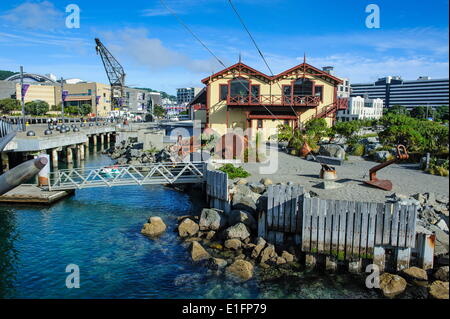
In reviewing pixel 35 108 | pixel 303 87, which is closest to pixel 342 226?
pixel 303 87

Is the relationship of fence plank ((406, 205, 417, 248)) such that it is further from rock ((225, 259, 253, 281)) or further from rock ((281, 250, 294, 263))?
rock ((225, 259, 253, 281))

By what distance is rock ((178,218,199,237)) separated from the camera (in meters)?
18.8

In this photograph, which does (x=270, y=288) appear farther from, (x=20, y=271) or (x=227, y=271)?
(x=20, y=271)

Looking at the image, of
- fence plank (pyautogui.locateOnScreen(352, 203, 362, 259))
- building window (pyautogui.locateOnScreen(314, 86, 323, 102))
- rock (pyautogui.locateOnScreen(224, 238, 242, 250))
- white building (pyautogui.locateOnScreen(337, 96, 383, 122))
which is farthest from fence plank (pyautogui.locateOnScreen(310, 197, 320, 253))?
white building (pyautogui.locateOnScreen(337, 96, 383, 122))

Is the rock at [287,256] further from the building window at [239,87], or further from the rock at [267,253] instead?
the building window at [239,87]

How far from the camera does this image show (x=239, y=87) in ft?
143

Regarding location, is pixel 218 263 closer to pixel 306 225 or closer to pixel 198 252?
pixel 198 252

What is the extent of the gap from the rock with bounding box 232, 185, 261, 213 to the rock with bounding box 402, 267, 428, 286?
804cm

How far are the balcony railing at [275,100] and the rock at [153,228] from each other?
25.2 m

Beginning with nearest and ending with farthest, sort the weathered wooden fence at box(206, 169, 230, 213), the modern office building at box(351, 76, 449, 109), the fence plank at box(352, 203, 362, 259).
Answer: the fence plank at box(352, 203, 362, 259) → the weathered wooden fence at box(206, 169, 230, 213) → the modern office building at box(351, 76, 449, 109)

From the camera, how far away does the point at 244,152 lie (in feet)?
99.7

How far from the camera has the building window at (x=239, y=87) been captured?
141 feet

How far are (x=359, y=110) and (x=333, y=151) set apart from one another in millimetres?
111445
